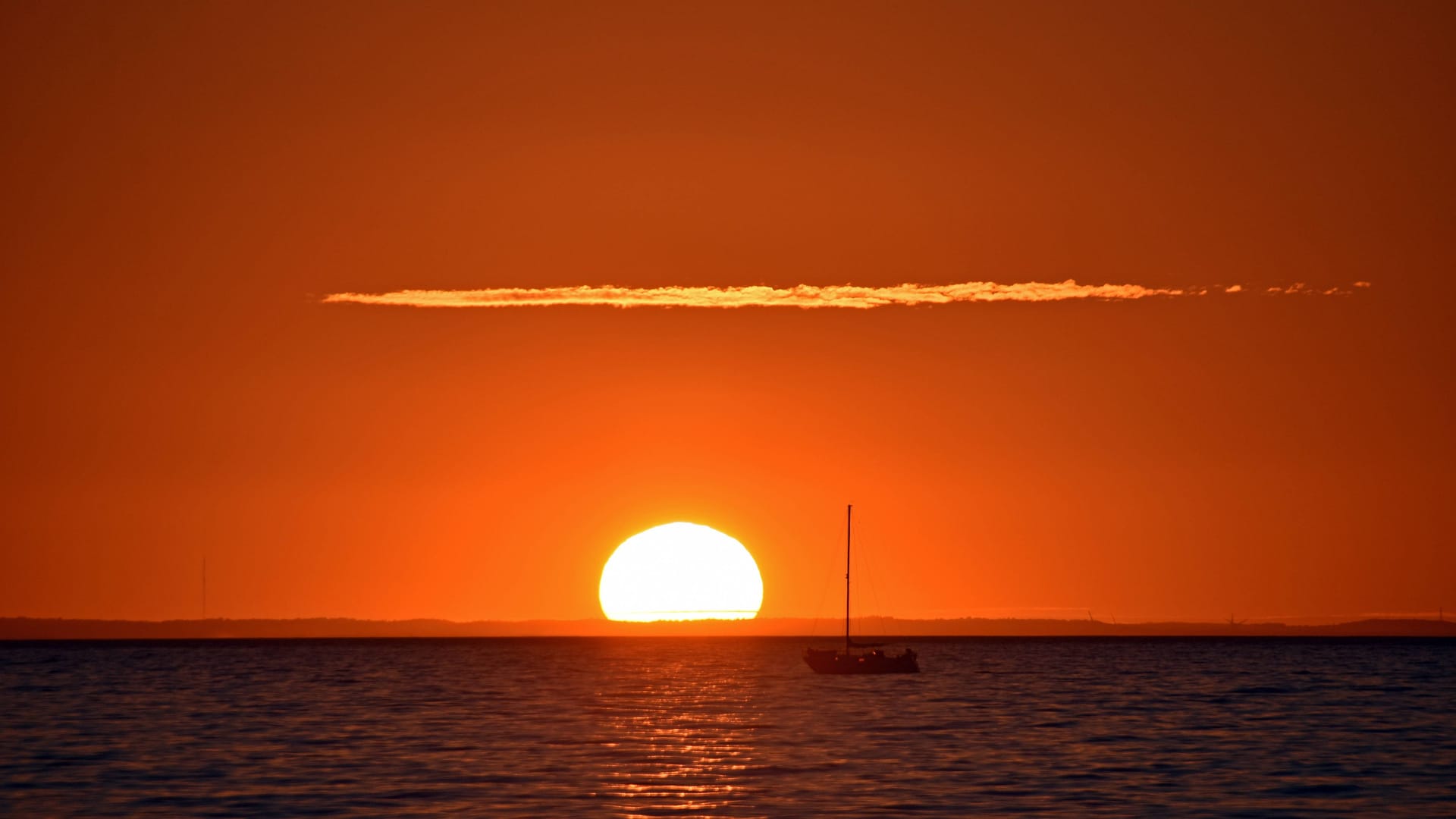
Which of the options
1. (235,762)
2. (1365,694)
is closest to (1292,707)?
(1365,694)

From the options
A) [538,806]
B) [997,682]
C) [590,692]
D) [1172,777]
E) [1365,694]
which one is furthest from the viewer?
[997,682]

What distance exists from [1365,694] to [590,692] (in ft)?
197

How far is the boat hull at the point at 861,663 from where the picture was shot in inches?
6393

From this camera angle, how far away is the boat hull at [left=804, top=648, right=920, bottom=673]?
16238cm

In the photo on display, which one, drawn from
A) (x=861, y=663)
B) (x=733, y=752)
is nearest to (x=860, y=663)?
(x=861, y=663)

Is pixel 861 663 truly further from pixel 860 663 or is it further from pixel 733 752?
pixel 733 752

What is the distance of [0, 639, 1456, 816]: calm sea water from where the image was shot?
58.7 meters

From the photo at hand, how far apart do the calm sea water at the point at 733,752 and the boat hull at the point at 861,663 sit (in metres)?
20.9

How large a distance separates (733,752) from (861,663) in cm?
8693

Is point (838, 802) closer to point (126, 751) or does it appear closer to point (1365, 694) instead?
point (126, 751)

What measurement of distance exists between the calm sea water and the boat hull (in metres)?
20.9

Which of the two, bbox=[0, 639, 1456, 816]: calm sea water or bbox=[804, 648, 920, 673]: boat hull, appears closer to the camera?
bbox=[0, 639, 1456, 816]: calm sea water

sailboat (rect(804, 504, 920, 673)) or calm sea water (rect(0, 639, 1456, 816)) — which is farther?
sailboat (rect(804, 504, 920, 673))

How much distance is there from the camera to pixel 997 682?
517 feet
